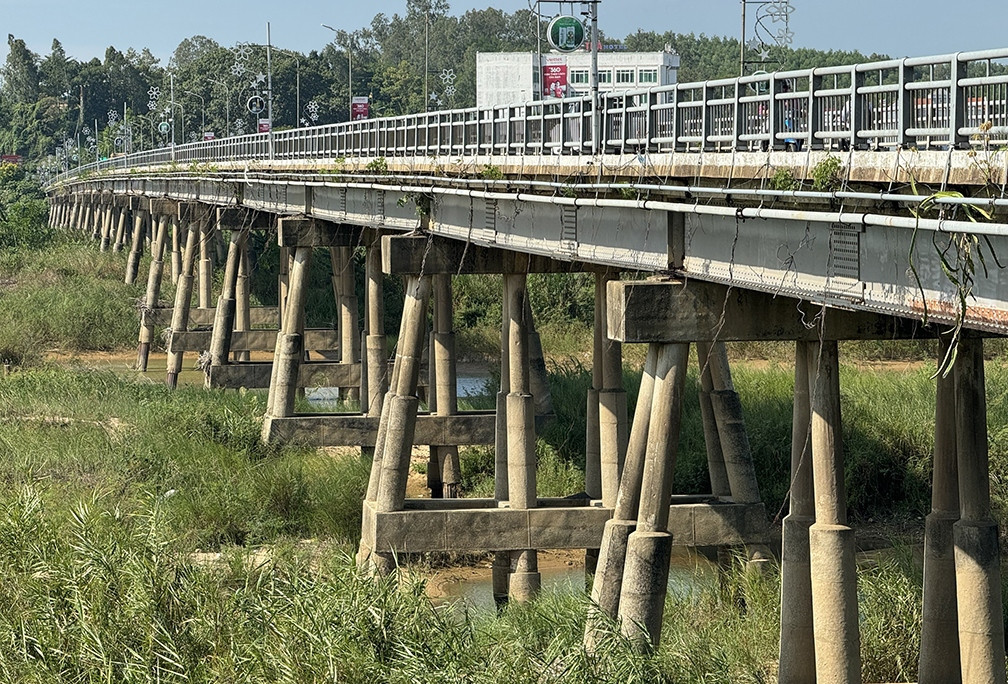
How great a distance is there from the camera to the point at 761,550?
18.8m

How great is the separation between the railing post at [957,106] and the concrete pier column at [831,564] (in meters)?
2.72

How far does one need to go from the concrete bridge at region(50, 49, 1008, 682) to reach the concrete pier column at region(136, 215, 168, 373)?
60.3ft

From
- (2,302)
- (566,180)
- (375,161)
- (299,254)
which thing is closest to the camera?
(566,180)

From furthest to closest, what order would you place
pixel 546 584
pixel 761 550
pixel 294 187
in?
pixel 294 187, pixel 546 584, pixel 761 550

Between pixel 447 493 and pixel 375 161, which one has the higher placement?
pixel 375 161

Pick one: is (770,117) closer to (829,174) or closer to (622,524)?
(829,174)

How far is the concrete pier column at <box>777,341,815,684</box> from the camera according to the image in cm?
1343

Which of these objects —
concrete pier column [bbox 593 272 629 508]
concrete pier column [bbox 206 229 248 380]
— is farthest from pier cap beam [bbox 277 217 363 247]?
concrete pier column [bbox 593 272 629 508]

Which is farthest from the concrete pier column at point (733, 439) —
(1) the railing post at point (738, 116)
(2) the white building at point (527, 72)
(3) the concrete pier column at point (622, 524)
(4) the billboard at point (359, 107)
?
(2) the white building at point (527, 72)

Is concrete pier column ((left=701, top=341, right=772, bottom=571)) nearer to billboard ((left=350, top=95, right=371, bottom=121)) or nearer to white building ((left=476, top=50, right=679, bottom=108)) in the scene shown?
billboard ((left=350, top=95, right=371, bottom=121))

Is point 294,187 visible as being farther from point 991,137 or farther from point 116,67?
point 116,67

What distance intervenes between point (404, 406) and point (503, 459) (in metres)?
2.16

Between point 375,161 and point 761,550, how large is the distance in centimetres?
950

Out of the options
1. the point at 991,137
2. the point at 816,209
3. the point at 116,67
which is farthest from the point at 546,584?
the point at 116,67
